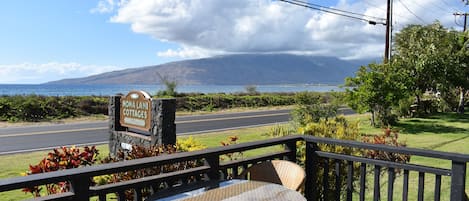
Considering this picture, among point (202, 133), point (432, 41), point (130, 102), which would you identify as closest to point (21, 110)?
point (202, 133)

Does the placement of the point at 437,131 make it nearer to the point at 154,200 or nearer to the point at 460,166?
the point at 460,166

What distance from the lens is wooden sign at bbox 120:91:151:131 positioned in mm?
7048

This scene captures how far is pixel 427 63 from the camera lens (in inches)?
794

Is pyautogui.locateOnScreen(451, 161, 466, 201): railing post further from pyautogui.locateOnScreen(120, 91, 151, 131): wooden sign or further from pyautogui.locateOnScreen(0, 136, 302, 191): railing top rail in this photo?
pyautogui.locateOnScreen(120, 91, 151, 131): wooden sign

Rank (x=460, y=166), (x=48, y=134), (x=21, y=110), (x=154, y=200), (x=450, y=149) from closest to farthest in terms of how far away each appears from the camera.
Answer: (x=154, y=200) → (x=460, y=166) → (x=450, y=149) → (x=48, y=134) → (x=21, y=110)

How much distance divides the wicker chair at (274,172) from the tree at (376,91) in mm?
13047

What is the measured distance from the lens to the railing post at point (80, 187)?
235 centimetres

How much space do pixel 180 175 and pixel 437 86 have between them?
2104 centimetres

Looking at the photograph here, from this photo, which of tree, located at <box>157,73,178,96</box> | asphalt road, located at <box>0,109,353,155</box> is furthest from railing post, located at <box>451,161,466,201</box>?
tree, located at <box>157,73,178,96</box>

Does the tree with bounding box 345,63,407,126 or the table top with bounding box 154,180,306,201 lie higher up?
the tree with bounding box 345,63,407,126

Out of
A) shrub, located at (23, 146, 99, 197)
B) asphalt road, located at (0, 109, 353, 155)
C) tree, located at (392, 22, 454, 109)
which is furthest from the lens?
tree, located at (392, 22, 454, 109)

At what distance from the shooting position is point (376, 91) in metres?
15.8

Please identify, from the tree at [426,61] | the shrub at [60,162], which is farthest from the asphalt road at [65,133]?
the tree at [426,61]

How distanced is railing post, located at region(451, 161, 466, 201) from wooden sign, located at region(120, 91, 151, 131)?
503cm
